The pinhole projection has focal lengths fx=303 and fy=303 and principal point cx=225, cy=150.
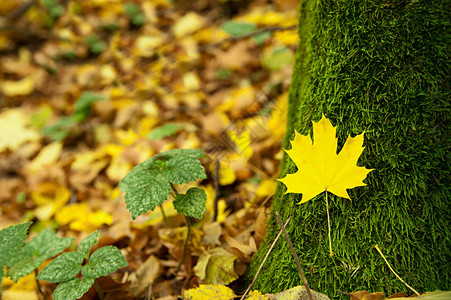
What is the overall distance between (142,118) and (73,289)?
2176 millimetres

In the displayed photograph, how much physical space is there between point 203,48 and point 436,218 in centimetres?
305

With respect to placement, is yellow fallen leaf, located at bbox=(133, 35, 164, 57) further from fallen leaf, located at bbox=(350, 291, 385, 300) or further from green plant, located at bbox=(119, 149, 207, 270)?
fallen leaf, located at bbox=(350, 291, 385, 300)

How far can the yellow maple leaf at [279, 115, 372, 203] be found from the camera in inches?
32.6

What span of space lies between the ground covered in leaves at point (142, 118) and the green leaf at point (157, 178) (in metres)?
0.38

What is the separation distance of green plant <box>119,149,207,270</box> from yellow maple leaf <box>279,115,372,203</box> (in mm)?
291

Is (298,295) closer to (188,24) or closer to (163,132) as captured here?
(163,132)

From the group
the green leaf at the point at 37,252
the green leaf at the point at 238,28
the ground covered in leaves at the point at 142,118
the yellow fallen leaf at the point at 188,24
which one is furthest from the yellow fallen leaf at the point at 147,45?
the green leaf at the point at 37,252

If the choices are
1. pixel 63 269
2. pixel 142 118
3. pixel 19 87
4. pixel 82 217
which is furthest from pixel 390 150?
pixel 19 87

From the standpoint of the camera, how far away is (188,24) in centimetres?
385

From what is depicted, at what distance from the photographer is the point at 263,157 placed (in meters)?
Result: 1.81

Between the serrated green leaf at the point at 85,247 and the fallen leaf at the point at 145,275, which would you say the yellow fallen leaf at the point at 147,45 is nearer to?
the fallen leaf at the point at 145,275

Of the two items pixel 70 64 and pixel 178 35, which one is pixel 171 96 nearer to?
pixel 178 35

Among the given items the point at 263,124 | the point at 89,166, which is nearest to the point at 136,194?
the point at 263,124

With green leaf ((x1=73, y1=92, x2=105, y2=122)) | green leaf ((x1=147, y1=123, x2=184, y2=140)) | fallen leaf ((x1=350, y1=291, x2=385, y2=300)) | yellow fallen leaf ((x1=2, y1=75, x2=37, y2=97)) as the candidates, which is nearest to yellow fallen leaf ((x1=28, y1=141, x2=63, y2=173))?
green leaf ((x1=73, y1=92, x2=105, y2=122))
